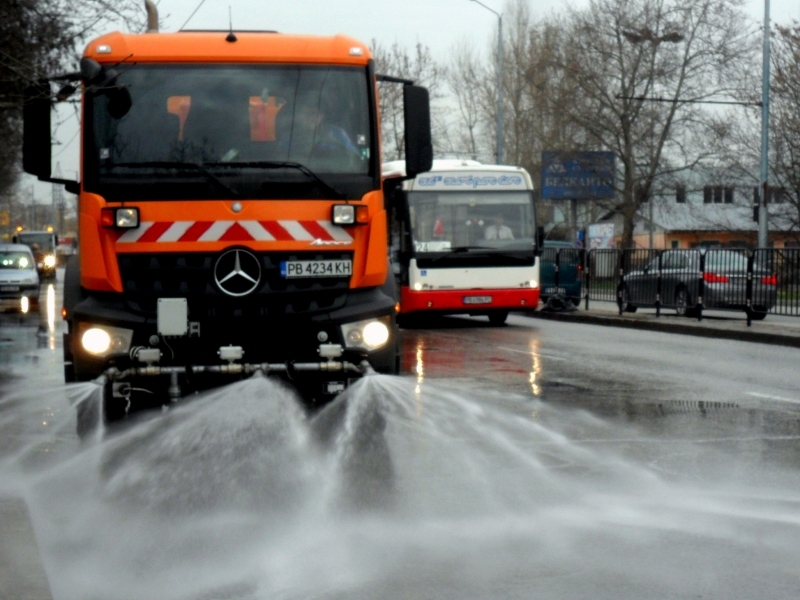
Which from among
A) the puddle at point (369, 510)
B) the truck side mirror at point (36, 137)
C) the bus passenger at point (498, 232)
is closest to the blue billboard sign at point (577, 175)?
the bus passenger at point (498, 232)

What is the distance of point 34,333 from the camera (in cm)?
2295

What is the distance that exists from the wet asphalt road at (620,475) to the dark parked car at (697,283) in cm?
508

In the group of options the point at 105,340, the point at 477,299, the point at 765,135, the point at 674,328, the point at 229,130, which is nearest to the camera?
the point at 105,340

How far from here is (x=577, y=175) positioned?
5822 centimetres

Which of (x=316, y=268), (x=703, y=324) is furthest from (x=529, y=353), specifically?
(x=316, y=268)

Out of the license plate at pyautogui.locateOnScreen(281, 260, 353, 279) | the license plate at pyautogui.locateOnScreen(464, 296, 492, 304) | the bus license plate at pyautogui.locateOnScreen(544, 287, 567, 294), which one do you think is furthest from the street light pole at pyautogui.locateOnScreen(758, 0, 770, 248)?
the license plate at pyautogui.locateOnScreen(281, 260, 353, 279)

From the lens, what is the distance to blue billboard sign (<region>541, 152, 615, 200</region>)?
56500mm

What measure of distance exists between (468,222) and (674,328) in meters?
4.25

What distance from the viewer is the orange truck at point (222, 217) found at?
866 cm

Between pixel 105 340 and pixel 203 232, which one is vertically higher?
pixel 203 232

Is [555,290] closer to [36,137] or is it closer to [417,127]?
[417,127]

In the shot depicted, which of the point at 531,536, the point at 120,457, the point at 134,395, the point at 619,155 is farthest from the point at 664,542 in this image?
the point at 619,155

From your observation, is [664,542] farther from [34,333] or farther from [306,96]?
[34,333]

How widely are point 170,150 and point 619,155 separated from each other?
48.9 metres
